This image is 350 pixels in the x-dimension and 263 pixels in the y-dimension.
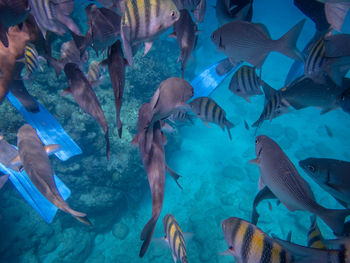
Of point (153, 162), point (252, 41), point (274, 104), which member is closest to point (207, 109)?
point (274, 104)

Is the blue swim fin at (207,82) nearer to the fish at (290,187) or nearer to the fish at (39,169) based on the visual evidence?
the fish at (290,187)

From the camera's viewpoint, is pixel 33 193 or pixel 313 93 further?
pixel 33 193

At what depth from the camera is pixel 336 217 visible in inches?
58.7

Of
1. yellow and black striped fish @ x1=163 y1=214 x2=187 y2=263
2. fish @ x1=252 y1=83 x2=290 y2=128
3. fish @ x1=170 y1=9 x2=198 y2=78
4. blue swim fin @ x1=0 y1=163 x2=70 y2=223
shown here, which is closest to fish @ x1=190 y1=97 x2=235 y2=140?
fish @ x1=252 y1=83 x2=290 y2=128

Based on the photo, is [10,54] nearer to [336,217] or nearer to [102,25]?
[102,25]

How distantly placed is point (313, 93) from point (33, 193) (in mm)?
6560

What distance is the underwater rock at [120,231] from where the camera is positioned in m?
7.09

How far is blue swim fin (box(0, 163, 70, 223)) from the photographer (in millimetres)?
4566

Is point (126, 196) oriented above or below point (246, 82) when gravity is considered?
below

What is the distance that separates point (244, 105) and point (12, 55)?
44.0 feet

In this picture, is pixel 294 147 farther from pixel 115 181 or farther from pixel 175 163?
pixel 115 181

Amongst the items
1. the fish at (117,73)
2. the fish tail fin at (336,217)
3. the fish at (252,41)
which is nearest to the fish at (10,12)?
the fish at (117,73)

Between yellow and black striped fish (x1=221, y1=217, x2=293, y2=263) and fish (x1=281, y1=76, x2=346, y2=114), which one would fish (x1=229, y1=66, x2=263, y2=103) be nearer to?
fish (x1=281, y1=76, x2=346, y2=114)

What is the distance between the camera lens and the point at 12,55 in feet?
5.57
